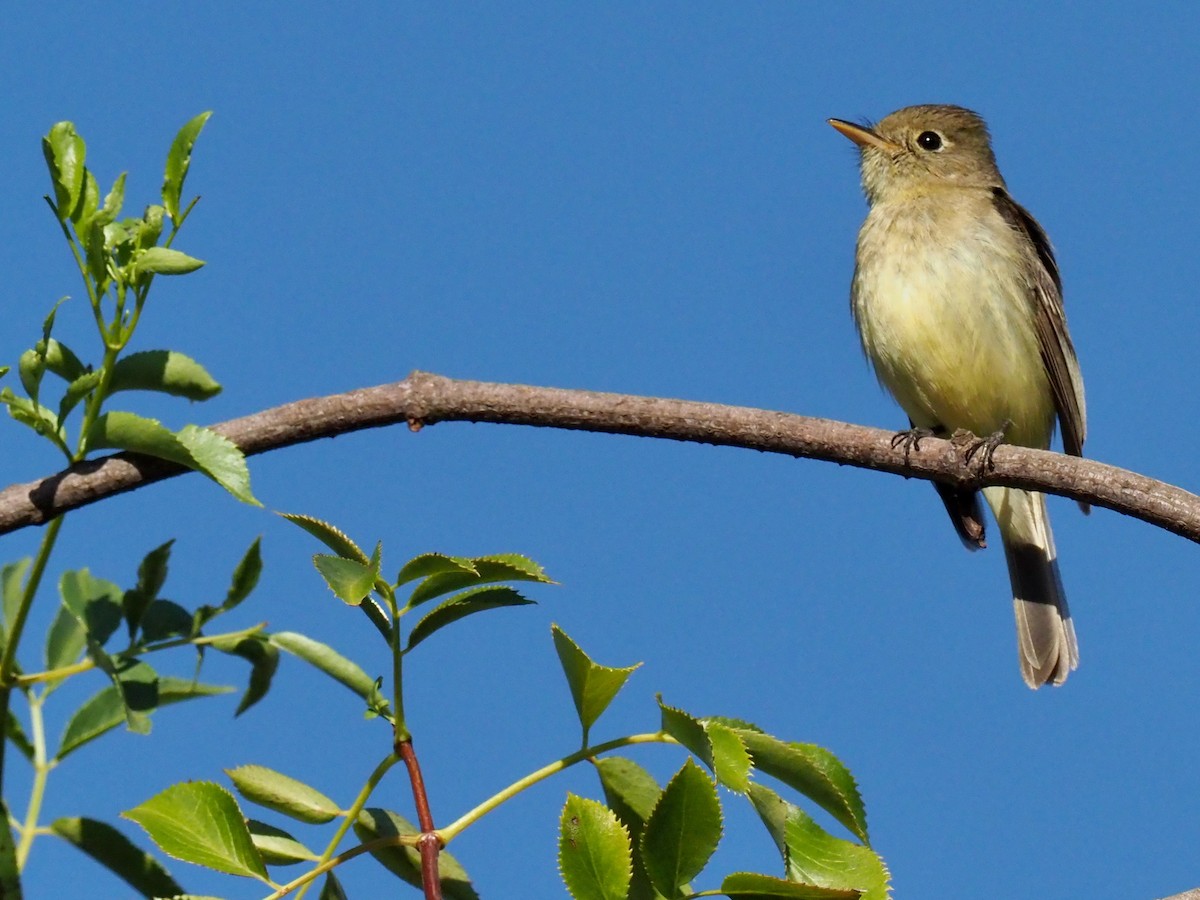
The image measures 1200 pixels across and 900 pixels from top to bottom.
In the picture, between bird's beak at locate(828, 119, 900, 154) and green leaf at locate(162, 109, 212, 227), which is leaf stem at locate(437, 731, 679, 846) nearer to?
green leaf at locate(162, 109, 212, 227)

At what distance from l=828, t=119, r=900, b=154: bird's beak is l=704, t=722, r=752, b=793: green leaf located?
6430 mm

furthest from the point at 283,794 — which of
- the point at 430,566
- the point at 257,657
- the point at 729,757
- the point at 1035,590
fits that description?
the point at 1035,590

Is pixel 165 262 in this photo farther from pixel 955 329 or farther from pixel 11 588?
pixel 955 329

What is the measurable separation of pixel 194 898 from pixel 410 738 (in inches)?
13.0

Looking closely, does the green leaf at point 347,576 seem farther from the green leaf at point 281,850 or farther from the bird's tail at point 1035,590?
the bird's tail at point 1035,590

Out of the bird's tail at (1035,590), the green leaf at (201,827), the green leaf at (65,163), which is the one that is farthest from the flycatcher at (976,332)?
the green leaf at (201,827)

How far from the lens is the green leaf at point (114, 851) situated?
2.02 metres

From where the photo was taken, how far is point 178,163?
6.80 ft

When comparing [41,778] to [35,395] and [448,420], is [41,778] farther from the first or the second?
[448,420]

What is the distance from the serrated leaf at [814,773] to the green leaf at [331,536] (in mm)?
603

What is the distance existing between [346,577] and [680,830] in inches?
21.8

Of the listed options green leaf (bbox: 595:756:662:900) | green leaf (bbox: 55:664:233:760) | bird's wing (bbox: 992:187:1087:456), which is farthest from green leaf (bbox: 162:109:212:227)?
bird's wing (bbox: 992:187:1087:456)

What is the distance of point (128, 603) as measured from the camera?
208 centimetres

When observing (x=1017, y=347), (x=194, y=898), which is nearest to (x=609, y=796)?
(x=194, y=898)
